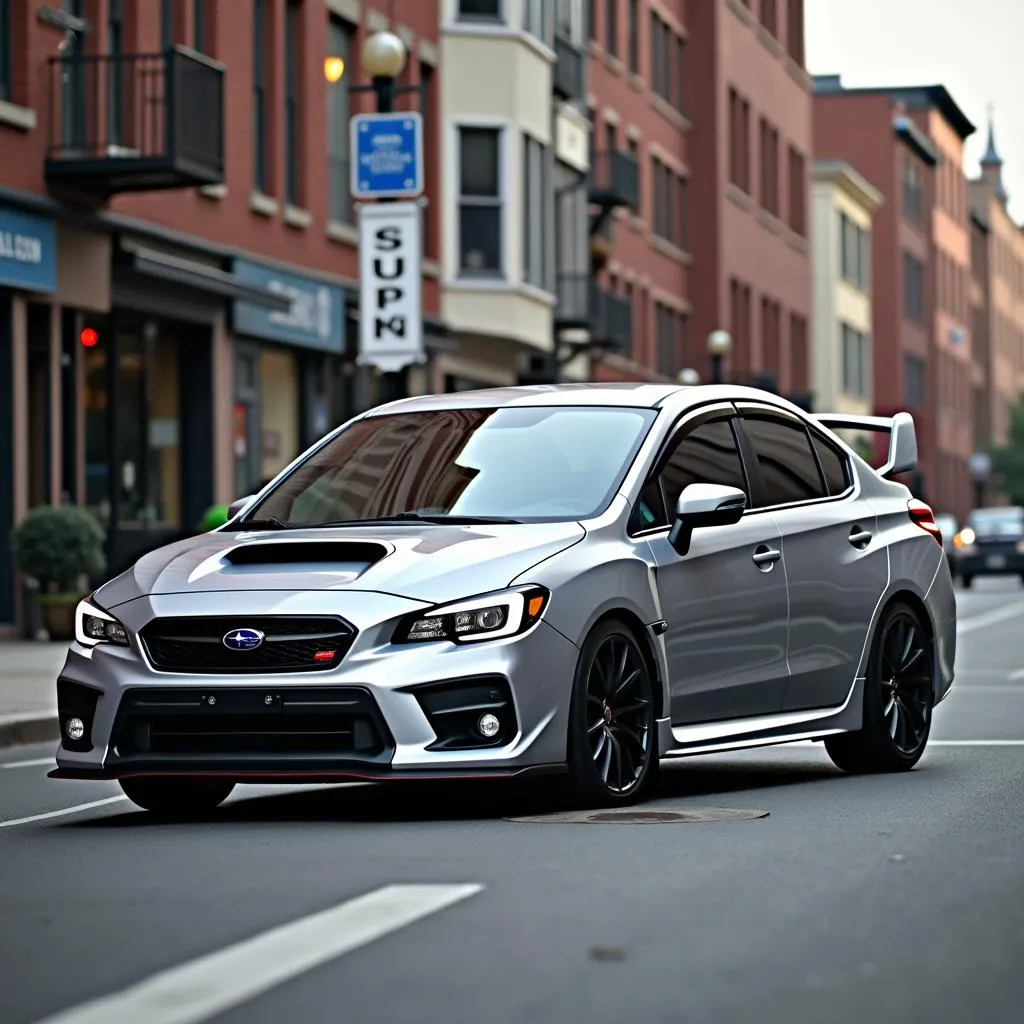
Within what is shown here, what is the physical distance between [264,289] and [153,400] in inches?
73.8

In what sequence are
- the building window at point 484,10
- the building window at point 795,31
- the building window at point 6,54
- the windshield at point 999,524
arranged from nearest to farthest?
1. the building window at point 6,54
2. the building window at point 484,10
3. the windshield at point 999,524
4. the building window at point 795,31

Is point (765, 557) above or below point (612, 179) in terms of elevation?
below

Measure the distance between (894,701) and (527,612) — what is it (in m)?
2.92

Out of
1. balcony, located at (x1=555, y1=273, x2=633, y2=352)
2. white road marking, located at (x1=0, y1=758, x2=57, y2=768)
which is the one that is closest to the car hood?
white road marking, located at (x1=0, y1=758, x2=57, y2=768)

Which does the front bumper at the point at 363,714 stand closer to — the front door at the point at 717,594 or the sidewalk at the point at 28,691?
the front door at the point at 717,594

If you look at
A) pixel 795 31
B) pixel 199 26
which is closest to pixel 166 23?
pixel 199 26

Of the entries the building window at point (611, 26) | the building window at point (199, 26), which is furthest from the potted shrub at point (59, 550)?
the building window at point (611, 26)

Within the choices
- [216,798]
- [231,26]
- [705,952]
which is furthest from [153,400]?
[705,952]

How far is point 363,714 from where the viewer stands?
974 centimetres

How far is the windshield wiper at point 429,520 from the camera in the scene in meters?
10.6

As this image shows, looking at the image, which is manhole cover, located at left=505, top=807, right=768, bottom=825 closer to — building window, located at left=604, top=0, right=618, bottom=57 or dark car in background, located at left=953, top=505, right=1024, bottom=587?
building window, located at left=604, top=0, right=618, bottom=57

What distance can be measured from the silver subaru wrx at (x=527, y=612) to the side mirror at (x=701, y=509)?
0.03ft

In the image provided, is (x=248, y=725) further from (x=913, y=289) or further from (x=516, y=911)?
(x=913, y=289)

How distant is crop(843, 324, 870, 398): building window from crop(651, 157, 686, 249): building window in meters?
23.3
